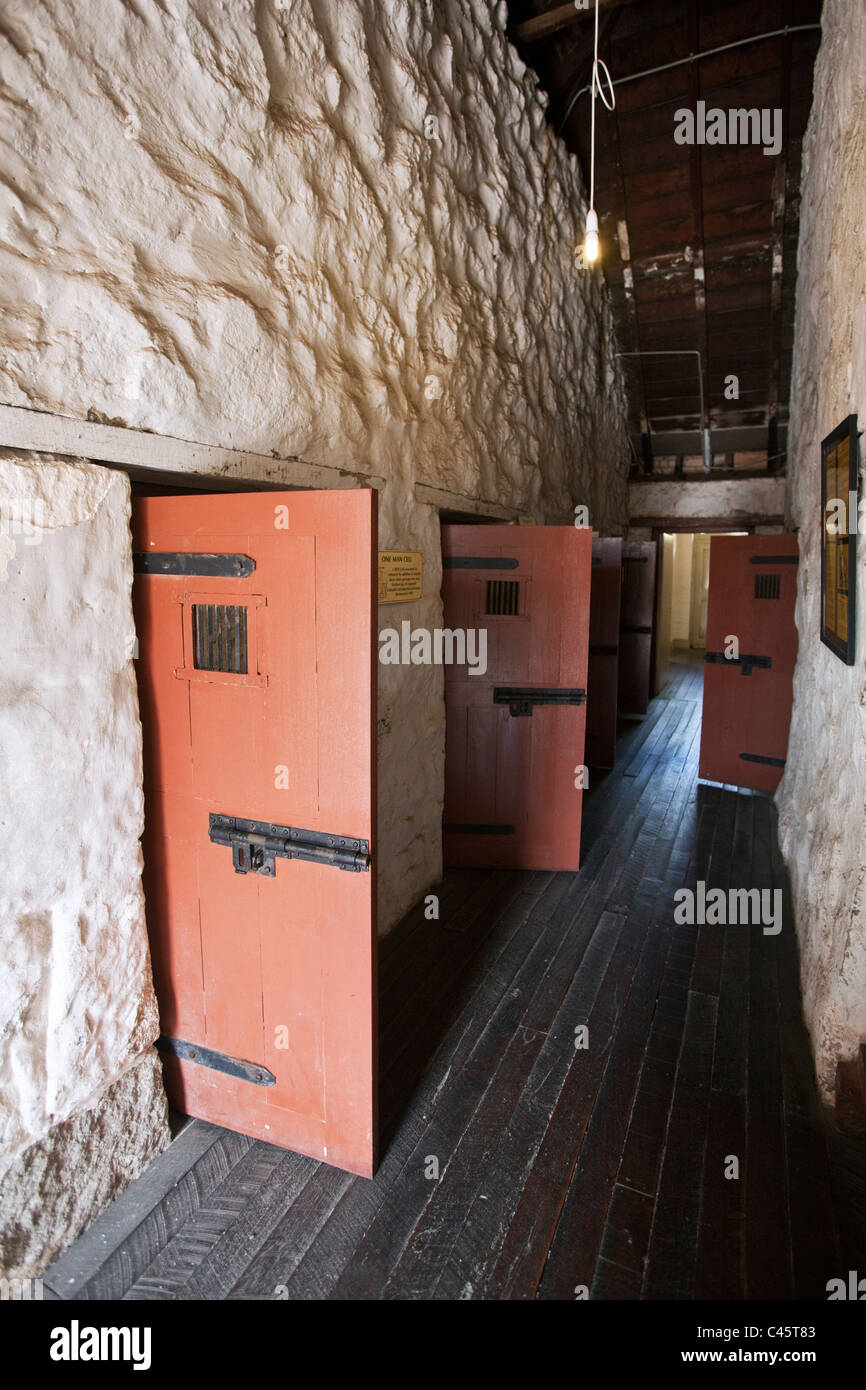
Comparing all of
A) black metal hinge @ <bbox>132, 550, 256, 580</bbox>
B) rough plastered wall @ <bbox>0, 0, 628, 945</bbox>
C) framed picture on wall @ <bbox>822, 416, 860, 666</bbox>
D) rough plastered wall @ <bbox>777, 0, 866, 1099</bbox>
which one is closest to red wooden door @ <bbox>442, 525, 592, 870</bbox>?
rough plastered wall @ <bbox>0, 0, 628, 945</bbox>

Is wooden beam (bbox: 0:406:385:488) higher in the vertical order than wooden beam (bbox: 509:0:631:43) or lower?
lower

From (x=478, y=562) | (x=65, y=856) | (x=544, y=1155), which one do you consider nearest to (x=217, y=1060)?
(x=65, y=856)

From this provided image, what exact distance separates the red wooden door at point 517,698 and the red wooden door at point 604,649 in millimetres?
1597

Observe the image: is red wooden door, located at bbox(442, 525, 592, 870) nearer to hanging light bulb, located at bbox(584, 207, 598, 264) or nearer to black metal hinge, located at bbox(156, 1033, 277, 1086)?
hanging light bulb, located at bbox(584, 207, 598, 264)

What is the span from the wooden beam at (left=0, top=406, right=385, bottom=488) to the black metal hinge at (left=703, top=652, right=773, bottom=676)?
3.62 metres

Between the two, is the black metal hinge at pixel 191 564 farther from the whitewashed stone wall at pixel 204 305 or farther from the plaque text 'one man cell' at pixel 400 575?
the plaque text 'one man cell' at pixel 400 575

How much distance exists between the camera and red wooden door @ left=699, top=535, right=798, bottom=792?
4.98m

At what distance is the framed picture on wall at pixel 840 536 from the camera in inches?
96.9

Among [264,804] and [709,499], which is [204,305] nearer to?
[264,804]

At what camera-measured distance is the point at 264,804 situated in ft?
6.55

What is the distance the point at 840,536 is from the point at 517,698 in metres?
1.65

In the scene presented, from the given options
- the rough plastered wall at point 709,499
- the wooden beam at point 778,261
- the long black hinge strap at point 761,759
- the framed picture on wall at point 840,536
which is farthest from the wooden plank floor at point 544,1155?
the rough plastered wall at point 709,499

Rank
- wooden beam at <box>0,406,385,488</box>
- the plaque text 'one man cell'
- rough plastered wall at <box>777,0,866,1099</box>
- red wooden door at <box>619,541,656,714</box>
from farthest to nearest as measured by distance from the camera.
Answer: red wooden door at <box>619,541,656,714</box>
the plaque text 'one man cell'
rough plastered wall at <box>777,0,866,1099</box>
wooden beam at <box>0,406,385,488</box>
